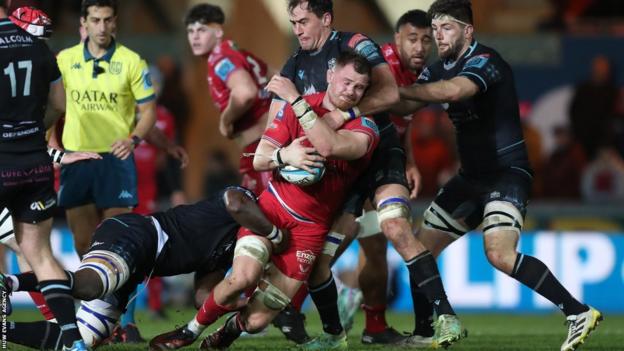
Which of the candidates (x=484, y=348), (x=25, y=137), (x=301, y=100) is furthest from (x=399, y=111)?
(x=25, y=137)

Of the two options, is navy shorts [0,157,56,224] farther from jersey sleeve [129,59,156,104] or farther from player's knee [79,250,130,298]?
jersey sleeve [129,59,156,104]

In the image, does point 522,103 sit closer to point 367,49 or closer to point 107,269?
point 367,49

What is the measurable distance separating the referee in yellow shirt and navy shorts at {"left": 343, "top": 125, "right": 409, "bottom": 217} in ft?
6.49

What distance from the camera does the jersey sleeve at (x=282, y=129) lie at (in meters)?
8.29

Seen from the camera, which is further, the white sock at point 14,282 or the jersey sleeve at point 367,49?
the jersey sleeve at point 367,49

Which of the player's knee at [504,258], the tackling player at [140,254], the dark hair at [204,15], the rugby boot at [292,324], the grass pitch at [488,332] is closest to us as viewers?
the tackling player at [140,254]

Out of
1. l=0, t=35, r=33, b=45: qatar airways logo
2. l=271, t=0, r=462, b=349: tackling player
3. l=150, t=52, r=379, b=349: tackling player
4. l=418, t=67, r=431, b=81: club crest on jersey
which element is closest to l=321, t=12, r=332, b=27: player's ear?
l=271, t=0, r=462, b=349: tackling player

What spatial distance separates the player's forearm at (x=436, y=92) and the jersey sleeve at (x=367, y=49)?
32 centimetres

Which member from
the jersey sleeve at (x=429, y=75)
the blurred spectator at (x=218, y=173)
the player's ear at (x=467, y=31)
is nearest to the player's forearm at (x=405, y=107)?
the jersey sleeve at (x=429, y=75)

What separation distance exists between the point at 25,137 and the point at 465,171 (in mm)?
3263

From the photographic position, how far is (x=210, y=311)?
26.8ft

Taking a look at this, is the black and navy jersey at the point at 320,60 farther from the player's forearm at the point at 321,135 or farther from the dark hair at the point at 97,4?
the dark hair at the point at 97,4

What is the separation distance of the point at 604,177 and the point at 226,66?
810cm

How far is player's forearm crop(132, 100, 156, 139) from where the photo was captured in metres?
9.83
